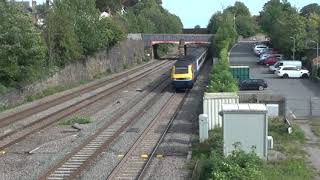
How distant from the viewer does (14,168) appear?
61.5 feet

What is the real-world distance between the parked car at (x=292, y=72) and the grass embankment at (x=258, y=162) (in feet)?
115

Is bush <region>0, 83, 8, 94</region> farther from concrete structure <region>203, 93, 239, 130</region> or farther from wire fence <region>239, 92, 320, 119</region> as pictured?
concrete structure <region>203, 93, 239, 130</region>

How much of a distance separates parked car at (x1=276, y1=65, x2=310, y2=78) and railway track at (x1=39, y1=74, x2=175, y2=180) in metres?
28.0

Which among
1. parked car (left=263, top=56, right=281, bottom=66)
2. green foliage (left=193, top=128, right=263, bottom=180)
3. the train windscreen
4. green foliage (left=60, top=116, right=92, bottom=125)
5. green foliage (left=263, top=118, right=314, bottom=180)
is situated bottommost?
parked car (left=263, top=56, right=281, bottom=66)

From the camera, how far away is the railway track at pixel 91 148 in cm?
1775

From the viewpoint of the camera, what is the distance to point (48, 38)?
49625 millimetres

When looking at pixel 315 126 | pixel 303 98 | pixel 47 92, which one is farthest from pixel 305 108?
pixel 47 92

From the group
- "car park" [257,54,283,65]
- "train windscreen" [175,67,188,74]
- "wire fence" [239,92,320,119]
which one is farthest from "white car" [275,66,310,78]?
"wire fence" [239,92,320,119]

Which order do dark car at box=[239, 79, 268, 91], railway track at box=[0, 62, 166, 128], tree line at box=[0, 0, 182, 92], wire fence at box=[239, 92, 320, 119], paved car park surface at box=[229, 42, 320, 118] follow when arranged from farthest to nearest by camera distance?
dark car at box=[239, 79, 268, 91]
tree line at box=[0, 0, 182, 92]
paved car park surface at box=[229, 42, 320, 118]
railway track at box=[0, 62, 166, 128]
wire fence at box=[239, 92, 320, 119]

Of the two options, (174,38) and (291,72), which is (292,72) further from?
(174,38)

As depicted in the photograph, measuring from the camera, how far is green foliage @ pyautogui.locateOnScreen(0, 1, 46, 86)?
37562 mm

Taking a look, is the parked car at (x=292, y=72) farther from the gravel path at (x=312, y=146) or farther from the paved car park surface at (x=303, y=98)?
the gravel path at (x=312, y=146)

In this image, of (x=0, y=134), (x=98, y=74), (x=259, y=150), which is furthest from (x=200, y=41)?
(x=259, y=150)

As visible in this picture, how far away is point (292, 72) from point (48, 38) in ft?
81.9
